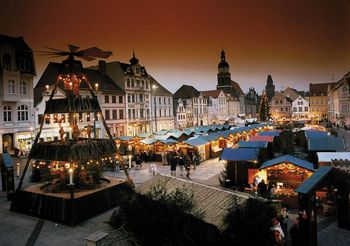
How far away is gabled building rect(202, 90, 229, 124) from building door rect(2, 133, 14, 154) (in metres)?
55.2

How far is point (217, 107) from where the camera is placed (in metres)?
87.4

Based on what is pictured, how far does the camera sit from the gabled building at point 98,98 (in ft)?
124

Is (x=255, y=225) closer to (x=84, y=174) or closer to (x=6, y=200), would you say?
(x=84, y=174)

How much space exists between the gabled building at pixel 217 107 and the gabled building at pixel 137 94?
2582cm

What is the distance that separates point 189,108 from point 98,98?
30405 millimetres

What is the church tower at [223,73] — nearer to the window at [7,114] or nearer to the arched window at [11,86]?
the arched window at [11,86]

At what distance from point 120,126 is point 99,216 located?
120 ft

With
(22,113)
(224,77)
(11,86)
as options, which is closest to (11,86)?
(11,86)

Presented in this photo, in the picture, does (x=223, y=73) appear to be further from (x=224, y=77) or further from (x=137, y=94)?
(x=137, y=94)

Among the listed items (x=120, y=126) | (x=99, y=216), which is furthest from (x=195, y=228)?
(x=120, y=126)

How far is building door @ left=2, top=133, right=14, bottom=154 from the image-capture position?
33.6 meters

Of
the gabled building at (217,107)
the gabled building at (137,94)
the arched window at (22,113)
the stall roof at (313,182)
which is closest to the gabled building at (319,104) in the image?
the gabled building at (217,107)

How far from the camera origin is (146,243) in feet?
26.5

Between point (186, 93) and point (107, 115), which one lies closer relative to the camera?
point (107, 115)
